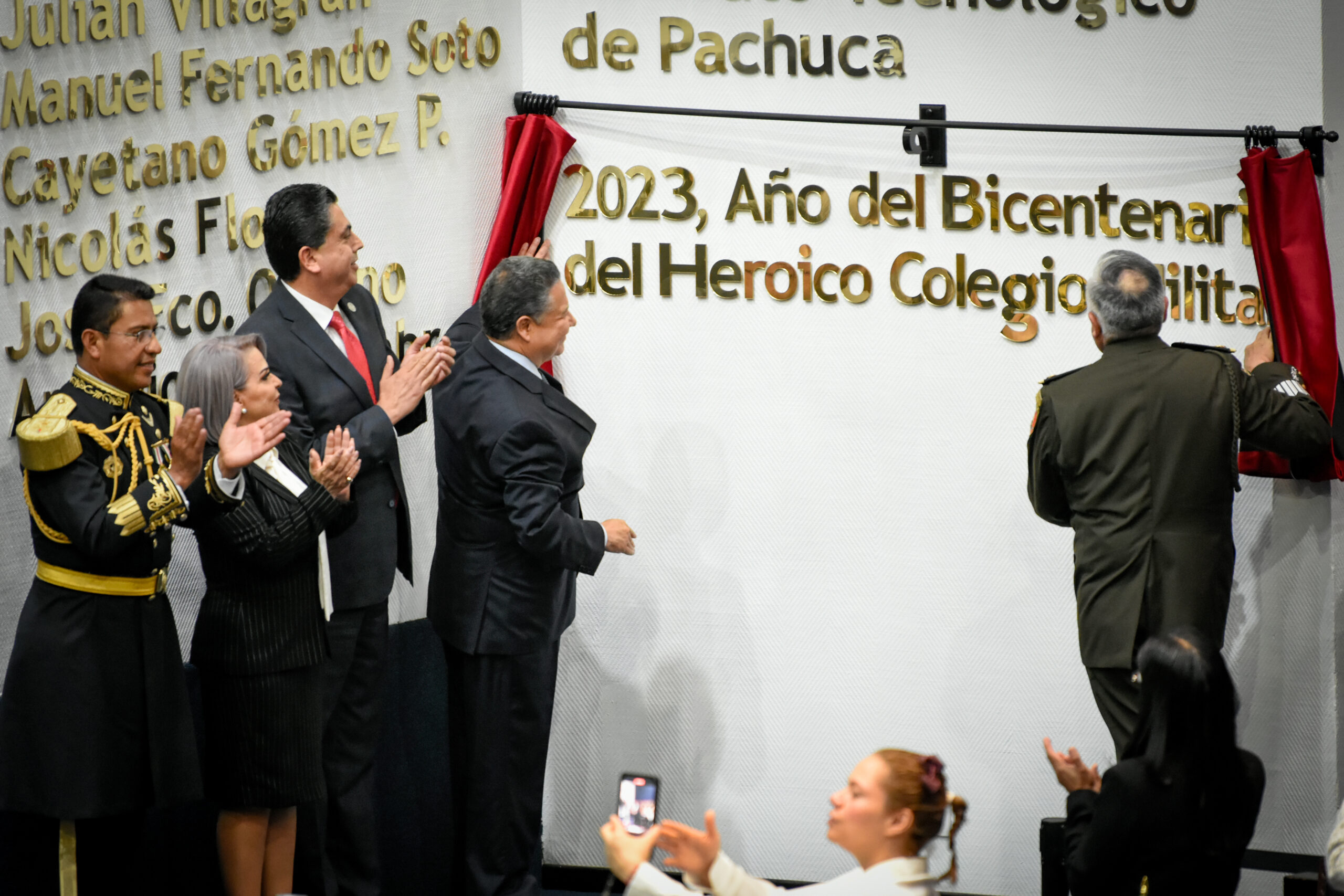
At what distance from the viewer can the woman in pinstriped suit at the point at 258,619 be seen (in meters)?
2.70

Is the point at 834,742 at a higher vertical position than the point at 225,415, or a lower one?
lower

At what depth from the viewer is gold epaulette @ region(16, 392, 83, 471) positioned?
247 cm

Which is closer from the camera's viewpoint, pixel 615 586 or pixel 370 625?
pixel 370 625

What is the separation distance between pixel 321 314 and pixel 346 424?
28 cm

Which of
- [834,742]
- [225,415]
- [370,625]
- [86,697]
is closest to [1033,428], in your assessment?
[834,742]

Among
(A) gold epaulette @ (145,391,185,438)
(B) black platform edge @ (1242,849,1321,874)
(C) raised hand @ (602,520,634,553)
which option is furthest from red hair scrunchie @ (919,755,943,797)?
(B) black platform edge @ (1242,849,1321,874)

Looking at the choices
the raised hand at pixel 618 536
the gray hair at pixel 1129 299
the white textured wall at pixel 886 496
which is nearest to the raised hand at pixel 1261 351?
the white textured wall at pixel 886 496

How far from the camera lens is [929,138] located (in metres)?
3.90

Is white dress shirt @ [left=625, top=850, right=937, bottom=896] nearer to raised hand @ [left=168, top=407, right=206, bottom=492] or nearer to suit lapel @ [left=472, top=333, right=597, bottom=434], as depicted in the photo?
raised hand @ [left=168, top=407, right=206, bottom=492]

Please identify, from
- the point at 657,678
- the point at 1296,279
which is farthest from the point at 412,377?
the point at 1296,279

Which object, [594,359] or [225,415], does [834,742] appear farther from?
[225,415]

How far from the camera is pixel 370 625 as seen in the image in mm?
3150

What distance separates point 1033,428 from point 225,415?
1922mm

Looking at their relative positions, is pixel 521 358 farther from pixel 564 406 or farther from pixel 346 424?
pixel 346 424
